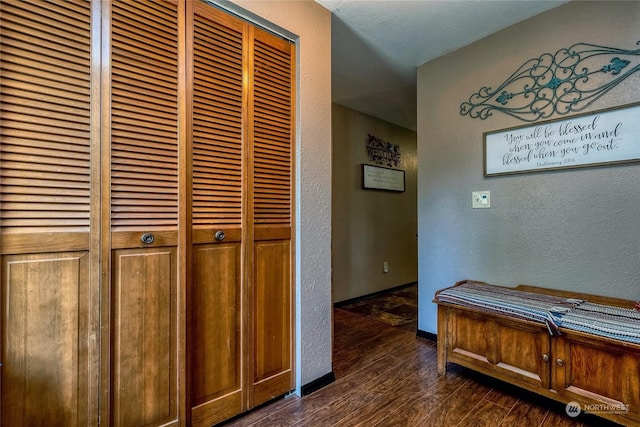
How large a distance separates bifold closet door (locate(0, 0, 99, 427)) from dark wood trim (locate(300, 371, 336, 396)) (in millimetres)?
996

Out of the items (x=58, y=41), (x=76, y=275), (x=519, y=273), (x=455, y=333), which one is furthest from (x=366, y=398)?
(x=58, y=41)

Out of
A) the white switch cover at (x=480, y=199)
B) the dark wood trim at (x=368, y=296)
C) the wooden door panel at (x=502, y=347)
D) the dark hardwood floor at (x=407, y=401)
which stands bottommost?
the dark hardwood floor at (x=407, y=401)

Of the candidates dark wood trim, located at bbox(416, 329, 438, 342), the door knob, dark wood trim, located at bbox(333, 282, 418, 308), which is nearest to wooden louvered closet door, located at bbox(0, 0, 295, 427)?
the door knob

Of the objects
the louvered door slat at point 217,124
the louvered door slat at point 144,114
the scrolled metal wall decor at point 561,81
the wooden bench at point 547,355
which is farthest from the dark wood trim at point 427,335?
the louvered door slat at point 144,114

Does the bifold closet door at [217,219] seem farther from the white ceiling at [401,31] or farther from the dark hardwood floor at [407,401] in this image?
the white ceiling at [401,31]

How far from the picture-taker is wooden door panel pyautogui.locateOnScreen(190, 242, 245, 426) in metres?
1.40

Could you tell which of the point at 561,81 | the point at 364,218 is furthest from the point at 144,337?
the point at 364,218

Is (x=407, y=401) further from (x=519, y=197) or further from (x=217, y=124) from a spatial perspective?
(x=217, y=124)

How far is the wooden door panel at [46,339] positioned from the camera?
39.8 inches

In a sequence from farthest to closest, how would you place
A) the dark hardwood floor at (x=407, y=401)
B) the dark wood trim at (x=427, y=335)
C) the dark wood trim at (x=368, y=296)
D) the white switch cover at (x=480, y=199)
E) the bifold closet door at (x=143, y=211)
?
1. the dark wood trim at (x=368, y=296)
2. the dark wood trim at (x=427, y=335)
3. the white switch cover at (x=480, y=199)
4. the dark hardwood floor at (x=407, y=401)
5. the bifold closet door at (x=143, y=211)

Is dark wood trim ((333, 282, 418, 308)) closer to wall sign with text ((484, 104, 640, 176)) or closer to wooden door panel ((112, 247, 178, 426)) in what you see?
wall sign with text ((484, 104, 640, 176))

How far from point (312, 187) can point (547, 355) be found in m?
1.52

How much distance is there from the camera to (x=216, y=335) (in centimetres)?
146

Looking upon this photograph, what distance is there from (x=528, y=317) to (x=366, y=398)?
3.23 feet
